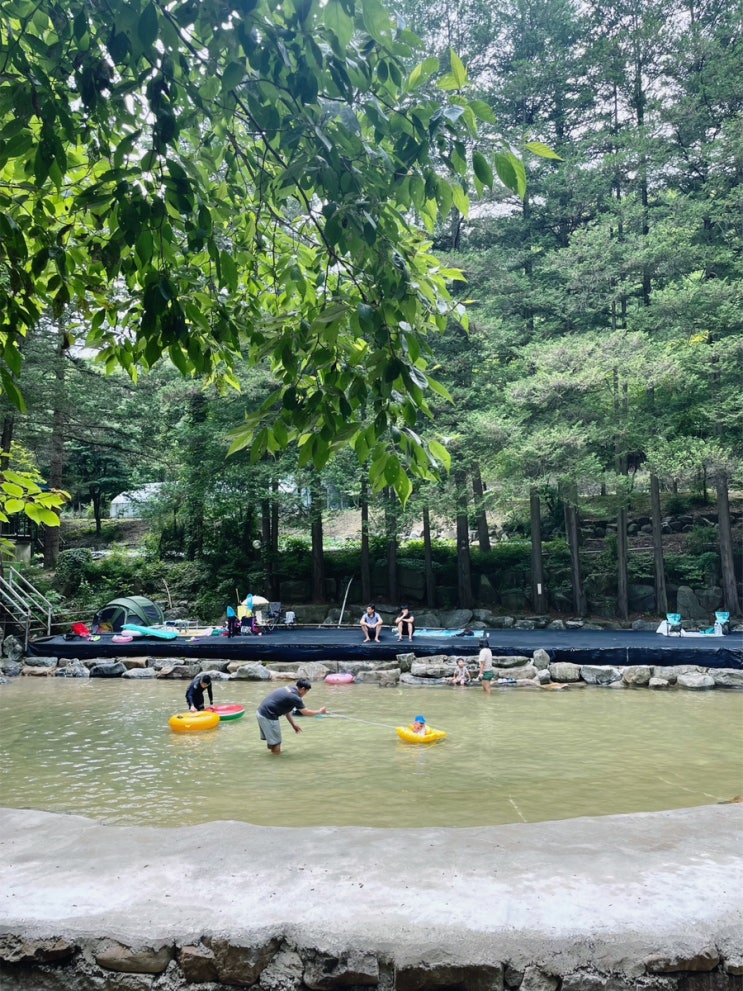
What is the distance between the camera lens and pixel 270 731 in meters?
8.88

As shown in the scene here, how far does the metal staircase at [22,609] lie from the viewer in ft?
59.3

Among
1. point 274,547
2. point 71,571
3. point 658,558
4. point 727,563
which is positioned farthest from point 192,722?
point 71,571

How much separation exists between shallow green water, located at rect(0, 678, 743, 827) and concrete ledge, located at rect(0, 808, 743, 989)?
2.24 metres

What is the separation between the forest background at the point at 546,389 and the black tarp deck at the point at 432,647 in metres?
3.17

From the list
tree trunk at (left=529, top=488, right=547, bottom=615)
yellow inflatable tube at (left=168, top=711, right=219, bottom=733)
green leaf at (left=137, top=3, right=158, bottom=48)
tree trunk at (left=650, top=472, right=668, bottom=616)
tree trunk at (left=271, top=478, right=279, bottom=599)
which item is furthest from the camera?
tree trunk at (left=271, top=478, right=279, bottom=599)

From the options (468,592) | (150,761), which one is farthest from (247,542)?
(150,761)

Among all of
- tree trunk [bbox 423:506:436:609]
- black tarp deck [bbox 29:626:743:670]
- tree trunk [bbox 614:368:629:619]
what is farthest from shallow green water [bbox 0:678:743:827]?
tree trunk [bbox 423:506:436:609]

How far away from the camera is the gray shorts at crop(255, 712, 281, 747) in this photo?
349 inches

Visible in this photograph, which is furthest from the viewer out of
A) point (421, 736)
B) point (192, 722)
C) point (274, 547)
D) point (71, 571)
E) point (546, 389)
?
point (274, 547)

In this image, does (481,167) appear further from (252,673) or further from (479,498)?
(479,498)

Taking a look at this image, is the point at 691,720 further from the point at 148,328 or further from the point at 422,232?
the point at 148,328

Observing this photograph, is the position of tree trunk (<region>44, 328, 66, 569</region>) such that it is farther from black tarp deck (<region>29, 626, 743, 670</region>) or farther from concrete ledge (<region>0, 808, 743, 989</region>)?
concrete ledge (<region>0, 808, 743, 989</region>)

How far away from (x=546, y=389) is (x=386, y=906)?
1638 centimetres

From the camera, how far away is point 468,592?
70.6ft
